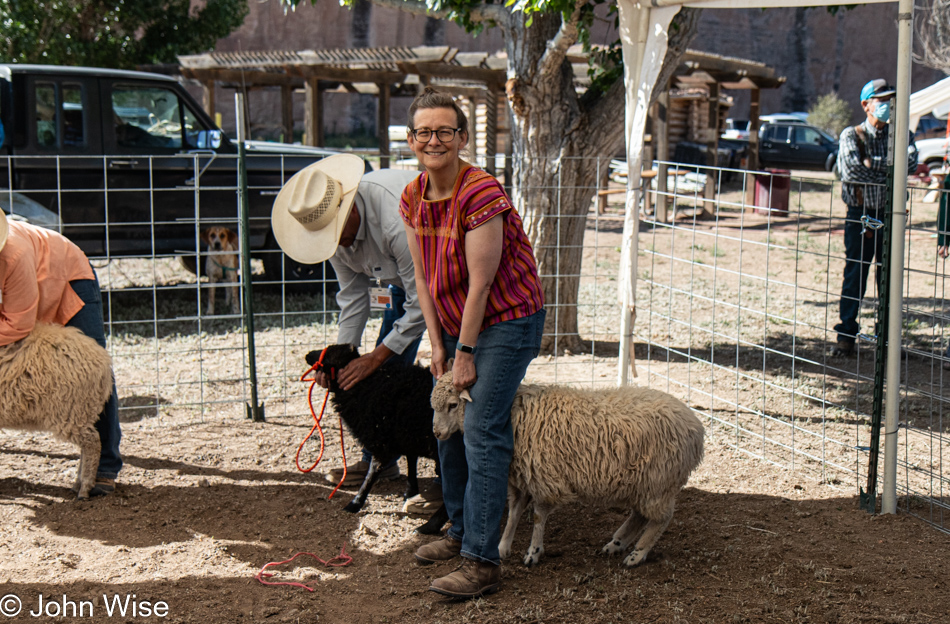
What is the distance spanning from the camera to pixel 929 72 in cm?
4172

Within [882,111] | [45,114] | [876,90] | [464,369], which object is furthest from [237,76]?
[464,369]

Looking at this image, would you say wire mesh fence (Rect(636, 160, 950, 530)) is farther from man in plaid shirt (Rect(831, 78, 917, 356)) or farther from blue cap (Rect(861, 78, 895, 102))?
blue cap (Rect(861, 78, 895, 102))

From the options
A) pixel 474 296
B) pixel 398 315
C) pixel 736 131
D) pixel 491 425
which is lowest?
pixel 491 425

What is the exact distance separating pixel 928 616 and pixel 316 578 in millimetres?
2407

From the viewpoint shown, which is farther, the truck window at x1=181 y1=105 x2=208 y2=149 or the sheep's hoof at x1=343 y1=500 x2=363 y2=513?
the truck window at x1=181 y1=105 x2=208 y2=149

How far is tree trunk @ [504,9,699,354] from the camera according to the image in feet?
20.8

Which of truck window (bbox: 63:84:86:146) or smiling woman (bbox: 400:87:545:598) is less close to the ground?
truck window (bbox: 63:84:86:146)

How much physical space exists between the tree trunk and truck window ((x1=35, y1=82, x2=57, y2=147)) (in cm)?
481

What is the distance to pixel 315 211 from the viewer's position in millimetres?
3732

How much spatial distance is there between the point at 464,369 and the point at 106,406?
2.32 meters

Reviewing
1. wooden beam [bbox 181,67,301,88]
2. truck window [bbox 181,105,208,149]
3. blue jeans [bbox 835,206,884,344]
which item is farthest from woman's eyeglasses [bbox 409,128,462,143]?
wooden beam [bbox 181,67,301,88]

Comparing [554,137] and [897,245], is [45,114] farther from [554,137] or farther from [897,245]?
[897,245]

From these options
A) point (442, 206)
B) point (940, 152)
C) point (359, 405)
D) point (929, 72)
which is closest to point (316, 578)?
point (359, 405)

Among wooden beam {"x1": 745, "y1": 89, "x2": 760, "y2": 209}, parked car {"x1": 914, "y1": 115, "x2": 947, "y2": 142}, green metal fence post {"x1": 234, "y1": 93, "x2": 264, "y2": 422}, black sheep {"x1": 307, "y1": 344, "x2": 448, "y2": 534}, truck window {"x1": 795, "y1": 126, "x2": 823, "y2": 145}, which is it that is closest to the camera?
black sheep {"x1": 307, "y1": 344, "x2": 448, "y2": 534}
